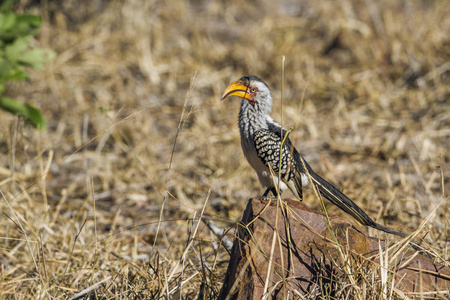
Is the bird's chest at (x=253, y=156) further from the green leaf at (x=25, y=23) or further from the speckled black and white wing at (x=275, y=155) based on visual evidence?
the green leaf at (x=25, y=23)

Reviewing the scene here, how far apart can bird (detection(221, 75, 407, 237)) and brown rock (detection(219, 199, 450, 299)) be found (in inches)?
20.9

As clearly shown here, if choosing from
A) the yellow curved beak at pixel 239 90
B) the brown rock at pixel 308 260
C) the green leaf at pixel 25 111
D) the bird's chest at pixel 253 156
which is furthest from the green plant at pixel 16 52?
the brown rock at pixel 308 260

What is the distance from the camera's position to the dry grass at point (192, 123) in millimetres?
3646

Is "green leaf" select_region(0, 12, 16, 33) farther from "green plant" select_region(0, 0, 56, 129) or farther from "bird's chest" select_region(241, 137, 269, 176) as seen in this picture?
"bird's chest" select_region(241, 137, 269, 176)

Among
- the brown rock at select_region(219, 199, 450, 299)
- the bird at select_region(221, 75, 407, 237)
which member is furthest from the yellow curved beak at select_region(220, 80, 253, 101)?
the brown rock at select_region(219, 199, 450, 299)

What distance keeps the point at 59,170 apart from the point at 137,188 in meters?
0.97

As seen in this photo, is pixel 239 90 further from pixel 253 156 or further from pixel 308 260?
pixel 308 260

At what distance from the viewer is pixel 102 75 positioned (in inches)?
279

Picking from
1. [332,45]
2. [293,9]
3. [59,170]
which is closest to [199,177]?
[59,170]

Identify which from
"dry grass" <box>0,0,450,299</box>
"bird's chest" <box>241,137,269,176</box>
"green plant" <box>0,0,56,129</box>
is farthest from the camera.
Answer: "green plant" <box>0,0,56,129</box>

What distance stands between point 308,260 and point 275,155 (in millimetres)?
891

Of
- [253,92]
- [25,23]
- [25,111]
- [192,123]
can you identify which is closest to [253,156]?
[253,92]

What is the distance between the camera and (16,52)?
4.22 m

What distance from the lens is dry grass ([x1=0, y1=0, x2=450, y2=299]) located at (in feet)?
12.0
